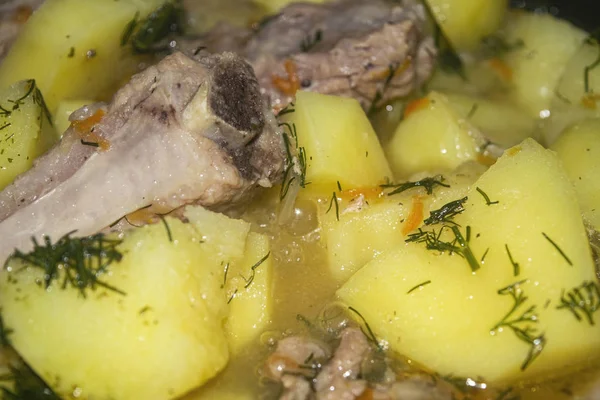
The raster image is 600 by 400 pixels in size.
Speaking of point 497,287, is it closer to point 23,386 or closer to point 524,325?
point 524,325

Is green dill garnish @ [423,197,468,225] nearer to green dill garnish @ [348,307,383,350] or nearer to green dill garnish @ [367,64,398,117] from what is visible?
green dill garnish @ [348,307,383,350]

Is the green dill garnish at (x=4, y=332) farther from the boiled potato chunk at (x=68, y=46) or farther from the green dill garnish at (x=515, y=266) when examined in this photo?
the green dill garnish at (x=515, y=266)

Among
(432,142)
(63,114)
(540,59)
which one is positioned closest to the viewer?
(63,114)

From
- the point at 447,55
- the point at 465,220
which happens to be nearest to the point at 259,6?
the point at 447,55

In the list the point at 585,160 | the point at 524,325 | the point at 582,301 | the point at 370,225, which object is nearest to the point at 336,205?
the point at 370,225

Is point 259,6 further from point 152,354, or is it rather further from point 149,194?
point 152,354

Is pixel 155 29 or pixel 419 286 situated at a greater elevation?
pixel 155 29

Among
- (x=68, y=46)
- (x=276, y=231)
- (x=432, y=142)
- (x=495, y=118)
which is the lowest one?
(x=495, y=118)

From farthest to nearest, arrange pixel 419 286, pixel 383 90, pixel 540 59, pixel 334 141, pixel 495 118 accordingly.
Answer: pixel 540 59, pixel 495 118, pixel 383 90, pixel 334 141, pixel 419 286
